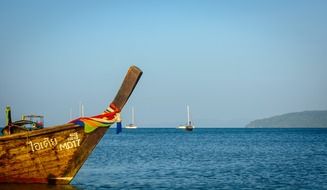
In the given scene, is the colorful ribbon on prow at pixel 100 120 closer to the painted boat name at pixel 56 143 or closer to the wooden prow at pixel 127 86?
the wooden prow at pixel 127 86

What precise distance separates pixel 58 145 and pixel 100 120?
75.4 inches

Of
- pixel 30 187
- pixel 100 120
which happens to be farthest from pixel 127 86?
pixel 30 187

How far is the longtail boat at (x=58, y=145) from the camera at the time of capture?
17609 mm

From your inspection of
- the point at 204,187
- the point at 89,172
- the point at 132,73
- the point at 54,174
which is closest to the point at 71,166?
the point at 54,174

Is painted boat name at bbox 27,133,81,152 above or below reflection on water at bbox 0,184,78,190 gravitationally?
above

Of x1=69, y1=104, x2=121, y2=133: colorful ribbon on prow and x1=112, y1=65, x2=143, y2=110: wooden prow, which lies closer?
x1=112, y1=65, x2=143, y2=110: wooden prow

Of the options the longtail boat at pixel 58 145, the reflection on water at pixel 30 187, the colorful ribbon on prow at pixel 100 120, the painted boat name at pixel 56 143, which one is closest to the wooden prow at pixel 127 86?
the longtail boat at pixel 58 145

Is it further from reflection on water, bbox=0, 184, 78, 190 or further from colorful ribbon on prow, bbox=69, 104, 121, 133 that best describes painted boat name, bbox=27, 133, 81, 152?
reflection on water, bbox=0, 184, 78, 190

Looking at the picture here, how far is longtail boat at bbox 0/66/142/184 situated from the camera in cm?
1761

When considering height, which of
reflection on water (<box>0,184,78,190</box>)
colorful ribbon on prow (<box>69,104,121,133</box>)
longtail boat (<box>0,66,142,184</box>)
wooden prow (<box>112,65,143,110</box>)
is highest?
wooden prow (<box>112,65,143,110</box>)

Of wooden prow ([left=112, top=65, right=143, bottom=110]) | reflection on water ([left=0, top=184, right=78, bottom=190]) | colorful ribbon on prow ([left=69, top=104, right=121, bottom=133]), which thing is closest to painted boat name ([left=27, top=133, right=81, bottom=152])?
colorful ribbon on prow ([left=69, top=104, right=121, bottom=133])

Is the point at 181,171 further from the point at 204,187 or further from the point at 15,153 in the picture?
the point at 15,153

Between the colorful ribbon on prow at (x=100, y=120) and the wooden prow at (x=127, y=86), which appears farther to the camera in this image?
the colorful ribbon on prow at (x=100, y=120)

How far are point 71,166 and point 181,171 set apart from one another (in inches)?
497
